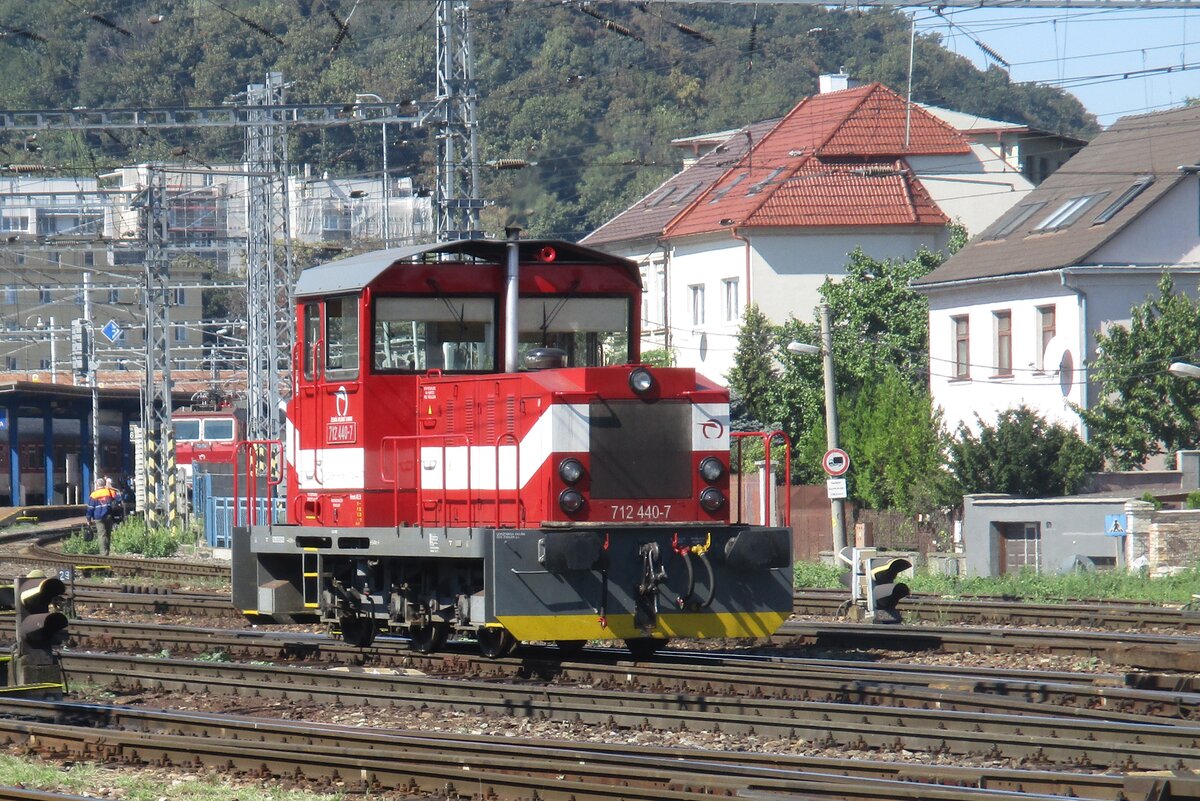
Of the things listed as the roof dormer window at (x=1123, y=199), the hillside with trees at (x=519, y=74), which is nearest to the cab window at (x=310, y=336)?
the roof dormer window at (x=1123, y=199)

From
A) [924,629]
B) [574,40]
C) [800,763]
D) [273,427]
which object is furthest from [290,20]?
[800,763]

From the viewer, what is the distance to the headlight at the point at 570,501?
12.0 meters

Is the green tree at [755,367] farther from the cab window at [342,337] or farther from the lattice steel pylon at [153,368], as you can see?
Result: the cab window at [342,337]

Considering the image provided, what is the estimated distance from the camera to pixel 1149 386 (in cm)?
3119

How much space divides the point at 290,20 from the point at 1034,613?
206 ft

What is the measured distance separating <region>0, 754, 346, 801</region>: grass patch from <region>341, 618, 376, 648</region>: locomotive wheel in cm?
485

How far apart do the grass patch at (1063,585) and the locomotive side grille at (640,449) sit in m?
10.0

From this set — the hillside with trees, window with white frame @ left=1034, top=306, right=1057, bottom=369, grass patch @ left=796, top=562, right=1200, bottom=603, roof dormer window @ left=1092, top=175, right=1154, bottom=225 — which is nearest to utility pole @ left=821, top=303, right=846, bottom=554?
grass patch @ left=796, top=562, right=1200, bottom=603

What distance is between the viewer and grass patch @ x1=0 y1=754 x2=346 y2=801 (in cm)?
826

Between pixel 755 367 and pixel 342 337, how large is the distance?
94.6ft

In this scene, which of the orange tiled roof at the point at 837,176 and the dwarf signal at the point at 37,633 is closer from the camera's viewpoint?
the dwarf signal at the point at 37,633

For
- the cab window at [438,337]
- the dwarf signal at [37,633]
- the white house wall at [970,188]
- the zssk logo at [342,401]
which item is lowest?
the dwarf signal at [37,633]

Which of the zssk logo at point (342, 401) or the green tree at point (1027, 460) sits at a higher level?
the zssk logo at point (342, 401)

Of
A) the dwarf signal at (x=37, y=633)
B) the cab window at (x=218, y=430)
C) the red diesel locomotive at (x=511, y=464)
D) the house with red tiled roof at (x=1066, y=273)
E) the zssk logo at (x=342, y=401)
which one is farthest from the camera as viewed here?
the cab window at (x=218, y=430)
